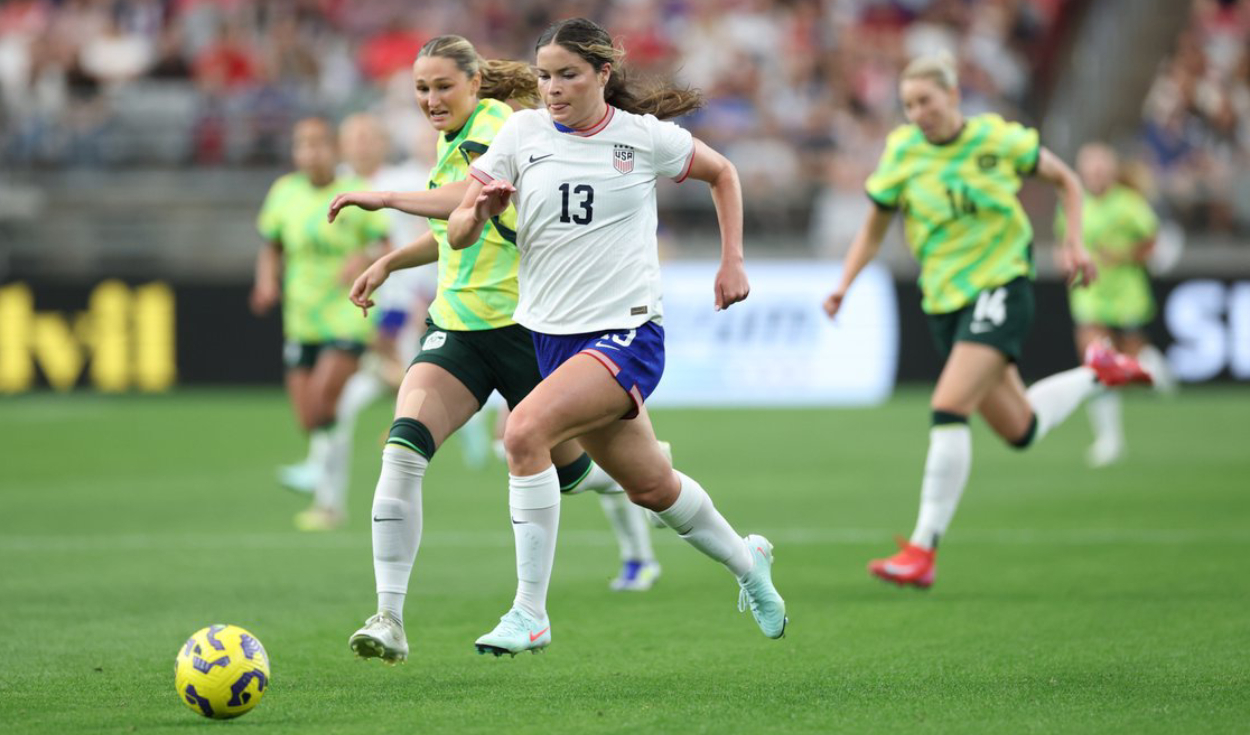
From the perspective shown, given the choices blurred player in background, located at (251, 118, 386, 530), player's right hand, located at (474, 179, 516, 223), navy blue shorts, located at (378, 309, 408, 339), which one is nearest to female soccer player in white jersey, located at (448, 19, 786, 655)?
player's right hand, located at (474, 179, 516, 223)

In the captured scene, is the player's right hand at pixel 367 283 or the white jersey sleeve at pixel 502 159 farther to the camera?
the player's right hand at pixel 367 283

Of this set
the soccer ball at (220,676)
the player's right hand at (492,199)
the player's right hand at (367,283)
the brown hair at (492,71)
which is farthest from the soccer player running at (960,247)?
the soccer ball at (220,676)

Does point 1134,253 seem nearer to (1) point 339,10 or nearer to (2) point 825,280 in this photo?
(2) point 825,280

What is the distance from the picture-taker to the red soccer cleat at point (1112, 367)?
32.6ft

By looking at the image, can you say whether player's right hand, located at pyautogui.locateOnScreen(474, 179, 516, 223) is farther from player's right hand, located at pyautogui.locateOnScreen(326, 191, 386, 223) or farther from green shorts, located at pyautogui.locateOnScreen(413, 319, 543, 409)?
green shorts, located at pyautogui.locateOnScreen(413, 319, 543, 409)

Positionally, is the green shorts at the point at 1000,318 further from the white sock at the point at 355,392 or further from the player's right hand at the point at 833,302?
the white sock at the point at 355,392

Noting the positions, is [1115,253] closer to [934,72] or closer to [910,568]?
[934,72]

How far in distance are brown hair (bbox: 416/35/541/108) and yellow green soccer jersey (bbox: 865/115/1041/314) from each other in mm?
2495

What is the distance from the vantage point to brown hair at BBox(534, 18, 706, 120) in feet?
20.1

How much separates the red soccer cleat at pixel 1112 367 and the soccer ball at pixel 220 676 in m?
5.80

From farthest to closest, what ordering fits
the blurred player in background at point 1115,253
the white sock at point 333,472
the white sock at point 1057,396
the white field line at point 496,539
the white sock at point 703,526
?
the blurred player in background at point 1115,253
the white sock at point 333,472
the white field line at point 496,539
the white sock at point 1057,396
the white sock at point 703,526

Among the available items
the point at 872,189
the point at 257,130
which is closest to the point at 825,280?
the point at 257,130

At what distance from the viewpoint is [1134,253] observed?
1645 centimetres

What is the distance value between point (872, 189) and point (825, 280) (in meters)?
11.4
